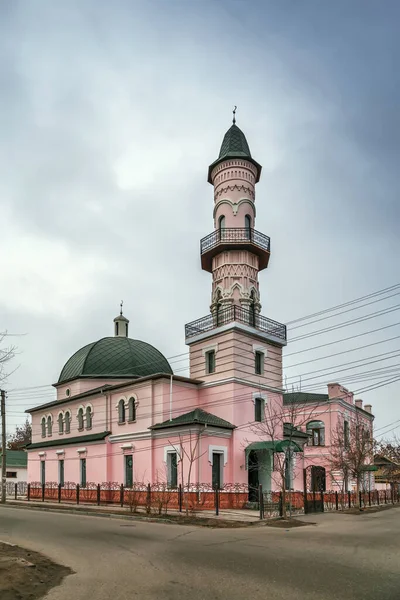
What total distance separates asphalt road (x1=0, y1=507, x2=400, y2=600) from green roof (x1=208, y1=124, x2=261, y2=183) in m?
23.3

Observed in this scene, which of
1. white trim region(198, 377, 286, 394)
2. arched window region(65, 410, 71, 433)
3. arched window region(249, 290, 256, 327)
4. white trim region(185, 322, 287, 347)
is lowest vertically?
arched window region(65, 410, 71, 433)

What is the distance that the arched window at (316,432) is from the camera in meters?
44.7

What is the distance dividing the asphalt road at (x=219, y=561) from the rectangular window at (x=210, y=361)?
14.5 meters

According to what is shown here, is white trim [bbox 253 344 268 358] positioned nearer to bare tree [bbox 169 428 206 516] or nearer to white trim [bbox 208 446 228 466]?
white trim [bbox 208 446 228 466]

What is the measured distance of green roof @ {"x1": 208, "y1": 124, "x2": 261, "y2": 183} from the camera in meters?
35.7

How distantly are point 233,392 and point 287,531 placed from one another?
1281 centimetres

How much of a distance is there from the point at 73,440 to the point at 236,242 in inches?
698

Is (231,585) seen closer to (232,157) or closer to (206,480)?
(206,480)

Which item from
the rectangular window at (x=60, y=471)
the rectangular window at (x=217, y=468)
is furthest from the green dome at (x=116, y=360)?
the rectangular window at (x=217, y=468)

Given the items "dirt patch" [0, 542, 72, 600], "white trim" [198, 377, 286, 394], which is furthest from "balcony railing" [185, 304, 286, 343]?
"dirt patch" [0, 542, 72, 600]

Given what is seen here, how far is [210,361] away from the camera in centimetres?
3350

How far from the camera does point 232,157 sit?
1403 inches

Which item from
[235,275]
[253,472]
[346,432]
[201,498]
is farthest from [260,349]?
[346,432]

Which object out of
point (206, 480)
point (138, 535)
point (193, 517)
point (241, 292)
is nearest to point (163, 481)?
point (206, 480)
